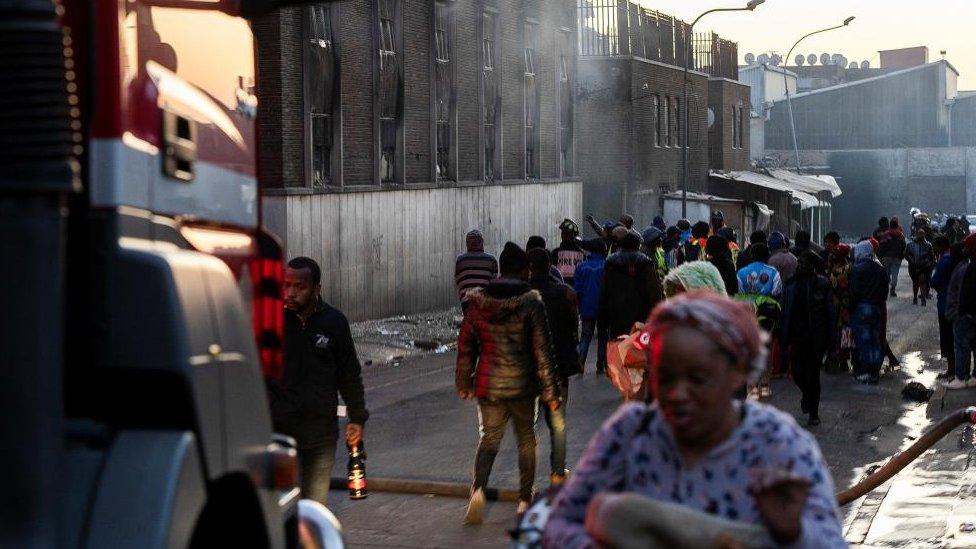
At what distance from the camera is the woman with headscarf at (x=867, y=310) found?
1997cm

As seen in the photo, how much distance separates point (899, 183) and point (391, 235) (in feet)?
188

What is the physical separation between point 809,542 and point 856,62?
135891 mm

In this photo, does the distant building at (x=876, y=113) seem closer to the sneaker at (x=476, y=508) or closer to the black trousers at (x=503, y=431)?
the black trousers at (x=503, y=431)

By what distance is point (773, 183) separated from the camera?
63094mm

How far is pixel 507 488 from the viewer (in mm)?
11344

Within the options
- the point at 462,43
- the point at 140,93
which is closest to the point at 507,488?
the point at 140,93

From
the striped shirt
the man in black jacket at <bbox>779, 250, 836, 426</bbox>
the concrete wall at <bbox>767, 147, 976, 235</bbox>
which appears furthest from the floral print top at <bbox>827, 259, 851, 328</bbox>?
the concrete wall at <bbox>767, 147, 976, 235</bbox>

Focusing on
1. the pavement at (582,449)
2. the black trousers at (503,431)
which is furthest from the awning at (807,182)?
the black trousers at (503,431)

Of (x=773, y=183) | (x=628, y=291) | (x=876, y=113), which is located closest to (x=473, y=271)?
(x=628, y=291)

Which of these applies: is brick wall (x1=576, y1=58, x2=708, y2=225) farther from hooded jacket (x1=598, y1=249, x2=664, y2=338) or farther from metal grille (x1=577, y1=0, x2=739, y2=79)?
hooded jacket (x1=598, y1=249, x2=664, y2=338)

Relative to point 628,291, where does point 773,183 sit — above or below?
above

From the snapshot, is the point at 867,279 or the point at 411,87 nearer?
the point at 867,279

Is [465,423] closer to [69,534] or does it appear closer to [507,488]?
[507,488]

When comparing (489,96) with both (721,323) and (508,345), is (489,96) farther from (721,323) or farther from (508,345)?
(721,323)
